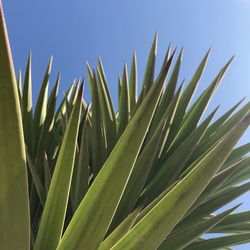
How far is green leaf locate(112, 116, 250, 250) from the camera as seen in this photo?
0.77 m

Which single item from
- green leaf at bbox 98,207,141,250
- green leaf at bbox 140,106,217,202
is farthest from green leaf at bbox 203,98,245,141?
green leaf at bbox 98,207,141,250

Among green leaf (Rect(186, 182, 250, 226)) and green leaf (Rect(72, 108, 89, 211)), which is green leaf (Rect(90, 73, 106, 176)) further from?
green leaf (Rect(186, 182, 250, 226))

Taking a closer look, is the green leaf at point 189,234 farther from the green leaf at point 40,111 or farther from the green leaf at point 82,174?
the green leaf at point 40,111

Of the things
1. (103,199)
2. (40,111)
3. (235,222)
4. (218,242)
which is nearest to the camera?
(103,199)

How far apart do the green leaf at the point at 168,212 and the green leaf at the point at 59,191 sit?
167 millimetres

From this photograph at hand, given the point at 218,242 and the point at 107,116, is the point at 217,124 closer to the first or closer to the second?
the point at 107,116

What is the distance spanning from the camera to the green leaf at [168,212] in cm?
77

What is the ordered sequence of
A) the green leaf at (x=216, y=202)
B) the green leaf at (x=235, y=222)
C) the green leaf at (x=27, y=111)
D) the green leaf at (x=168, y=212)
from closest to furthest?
the green leaf at (x=168, y=212), the green leaf at (x=216, y=202), the green leaf at (x=235, y=222), the green leaf at (x=27, y=111)

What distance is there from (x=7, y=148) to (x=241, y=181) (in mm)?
1902

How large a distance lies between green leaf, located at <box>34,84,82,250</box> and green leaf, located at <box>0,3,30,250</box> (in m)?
0.19

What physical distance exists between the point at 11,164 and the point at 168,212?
0.94 feet

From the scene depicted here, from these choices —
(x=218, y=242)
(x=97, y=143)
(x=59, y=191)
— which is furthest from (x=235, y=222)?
(x=59, y=191)

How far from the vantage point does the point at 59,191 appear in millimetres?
910

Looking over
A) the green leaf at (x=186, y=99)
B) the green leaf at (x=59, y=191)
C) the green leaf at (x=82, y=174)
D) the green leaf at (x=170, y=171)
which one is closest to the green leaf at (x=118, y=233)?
the green leaf at (x=59, y=191)
